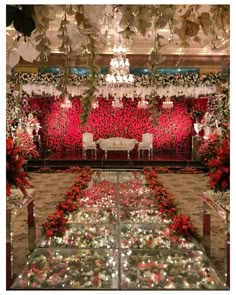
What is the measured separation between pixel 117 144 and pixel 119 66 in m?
4.57

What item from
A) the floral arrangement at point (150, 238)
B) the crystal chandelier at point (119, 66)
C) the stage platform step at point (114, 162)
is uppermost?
the crystal chandelier at point (119, 66)

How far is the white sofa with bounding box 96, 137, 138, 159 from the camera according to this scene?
42.5 feet

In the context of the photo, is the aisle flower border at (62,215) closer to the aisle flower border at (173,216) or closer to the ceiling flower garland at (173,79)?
the aisle flower border at (173,216)

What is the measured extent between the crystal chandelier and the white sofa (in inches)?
151

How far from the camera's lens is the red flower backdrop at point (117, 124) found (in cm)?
1391

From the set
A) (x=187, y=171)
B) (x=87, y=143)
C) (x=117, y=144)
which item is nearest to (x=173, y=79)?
(x=117, y=144)

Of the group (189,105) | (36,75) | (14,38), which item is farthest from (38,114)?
(14,38)

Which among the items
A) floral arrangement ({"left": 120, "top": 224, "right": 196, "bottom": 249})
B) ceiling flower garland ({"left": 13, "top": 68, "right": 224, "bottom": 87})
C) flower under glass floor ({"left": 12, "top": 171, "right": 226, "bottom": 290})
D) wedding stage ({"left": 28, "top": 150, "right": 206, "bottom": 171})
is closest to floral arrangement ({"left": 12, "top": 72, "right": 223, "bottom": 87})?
ceiling flower garland ({"left": 13, "top": 68, "right": 224, "bottom": 87})

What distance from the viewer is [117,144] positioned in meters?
13.0

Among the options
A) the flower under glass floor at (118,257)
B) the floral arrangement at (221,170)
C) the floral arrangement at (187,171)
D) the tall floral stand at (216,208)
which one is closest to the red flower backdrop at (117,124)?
the floral arrangement at (187,171)

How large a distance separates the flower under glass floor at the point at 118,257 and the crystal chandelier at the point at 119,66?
4256mm

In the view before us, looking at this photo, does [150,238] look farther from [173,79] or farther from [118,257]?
[173,79]
